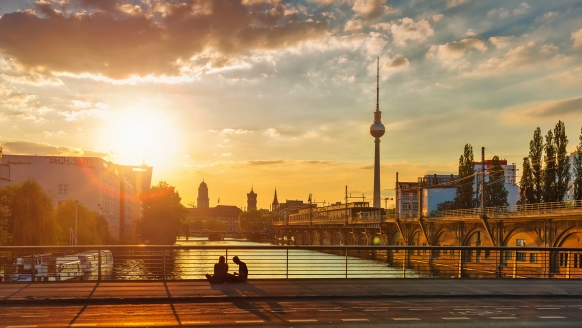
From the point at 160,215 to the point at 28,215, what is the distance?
6458 cm

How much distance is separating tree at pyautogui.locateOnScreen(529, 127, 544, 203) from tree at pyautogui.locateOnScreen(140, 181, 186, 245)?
3026 inches

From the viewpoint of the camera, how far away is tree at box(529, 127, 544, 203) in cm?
7681

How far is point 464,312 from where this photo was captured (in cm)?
1688

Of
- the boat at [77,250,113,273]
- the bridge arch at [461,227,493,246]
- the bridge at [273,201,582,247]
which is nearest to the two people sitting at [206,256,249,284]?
the boat at [77,250,113,273]

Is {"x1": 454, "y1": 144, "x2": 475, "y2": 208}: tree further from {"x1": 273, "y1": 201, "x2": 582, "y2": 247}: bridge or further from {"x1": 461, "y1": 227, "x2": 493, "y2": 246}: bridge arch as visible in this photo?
{"x1": 461, "y1": 227, "x2": 493, "y2": 246}: bridge arch

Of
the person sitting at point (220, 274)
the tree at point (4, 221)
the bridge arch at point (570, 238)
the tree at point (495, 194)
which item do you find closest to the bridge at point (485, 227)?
the bridge arch at point (570, 238)

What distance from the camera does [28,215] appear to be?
60.4 m

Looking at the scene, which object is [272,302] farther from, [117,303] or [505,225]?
[505,225]

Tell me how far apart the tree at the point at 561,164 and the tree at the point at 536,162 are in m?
2.19

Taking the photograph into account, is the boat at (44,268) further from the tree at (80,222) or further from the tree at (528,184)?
the tree at (528,184)

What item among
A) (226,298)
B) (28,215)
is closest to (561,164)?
(28,215)

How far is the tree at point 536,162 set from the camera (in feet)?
252

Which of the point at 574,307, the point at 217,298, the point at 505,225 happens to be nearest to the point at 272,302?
the point at 217,298

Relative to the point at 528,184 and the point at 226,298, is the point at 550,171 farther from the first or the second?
the point at 226,298
